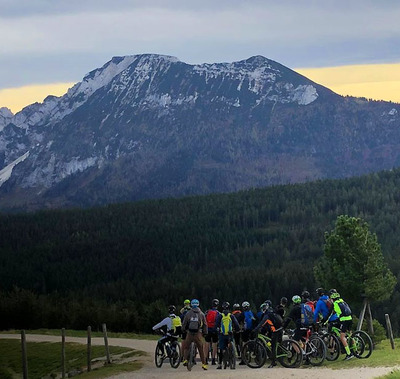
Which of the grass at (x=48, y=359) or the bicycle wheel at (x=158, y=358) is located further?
the grass at (x=48, y=359)

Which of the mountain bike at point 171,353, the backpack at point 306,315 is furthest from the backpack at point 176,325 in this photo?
the backpack at point 306,315

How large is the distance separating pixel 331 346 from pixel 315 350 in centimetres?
130

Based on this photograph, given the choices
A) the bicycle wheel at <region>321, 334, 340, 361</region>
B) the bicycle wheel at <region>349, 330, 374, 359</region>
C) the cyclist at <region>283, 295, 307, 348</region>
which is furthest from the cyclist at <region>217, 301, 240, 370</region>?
the bicycle wheel at <region>349, 330, 374, 359</region>

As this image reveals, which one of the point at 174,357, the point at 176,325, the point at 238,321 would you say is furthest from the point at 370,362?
the point at 174,357

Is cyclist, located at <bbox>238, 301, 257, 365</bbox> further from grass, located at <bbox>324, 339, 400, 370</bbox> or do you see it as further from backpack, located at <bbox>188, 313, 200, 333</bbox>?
grass, located at <bbox>324, 339, 400, 370</bbox>

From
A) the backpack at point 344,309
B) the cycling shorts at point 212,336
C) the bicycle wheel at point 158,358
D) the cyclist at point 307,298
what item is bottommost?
the bicycle wheel at point 158,358

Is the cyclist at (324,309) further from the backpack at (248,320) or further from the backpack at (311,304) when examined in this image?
the backpack at (248,320)

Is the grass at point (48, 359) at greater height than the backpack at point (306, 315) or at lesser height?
lesser

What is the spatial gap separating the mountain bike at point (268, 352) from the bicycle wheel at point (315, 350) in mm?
704

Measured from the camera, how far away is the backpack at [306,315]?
145 feet

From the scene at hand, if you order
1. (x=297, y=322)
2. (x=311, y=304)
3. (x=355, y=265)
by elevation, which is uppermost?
(x=355, y=265)

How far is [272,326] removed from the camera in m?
44.6

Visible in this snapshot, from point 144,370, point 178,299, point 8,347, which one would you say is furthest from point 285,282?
point 144,370

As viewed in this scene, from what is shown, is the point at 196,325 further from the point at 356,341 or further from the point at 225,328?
the point at 356,341
